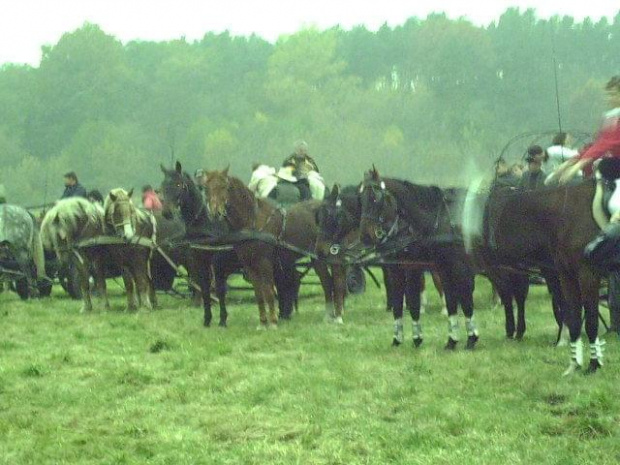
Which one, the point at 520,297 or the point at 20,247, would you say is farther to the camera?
the point at 20,247

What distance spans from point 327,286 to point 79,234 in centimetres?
458

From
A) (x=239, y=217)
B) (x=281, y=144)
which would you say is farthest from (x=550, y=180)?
(x=281, y=144)

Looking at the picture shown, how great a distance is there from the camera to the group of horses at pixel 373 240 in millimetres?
11508

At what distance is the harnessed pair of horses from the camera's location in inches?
442

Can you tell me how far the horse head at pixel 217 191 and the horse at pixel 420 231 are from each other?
3052 millimetres

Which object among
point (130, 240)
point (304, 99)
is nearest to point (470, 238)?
point (130, 240)

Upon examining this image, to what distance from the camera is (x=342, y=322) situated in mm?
17391

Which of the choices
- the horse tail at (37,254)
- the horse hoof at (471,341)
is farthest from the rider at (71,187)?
the horse hoof at (471,341)

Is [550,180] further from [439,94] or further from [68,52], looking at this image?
[68,52]

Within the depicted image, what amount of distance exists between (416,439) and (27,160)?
2282 inches

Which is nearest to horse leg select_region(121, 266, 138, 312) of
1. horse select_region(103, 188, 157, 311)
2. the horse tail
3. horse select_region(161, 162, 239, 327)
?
horse select_region(103, 188, 157, 311)

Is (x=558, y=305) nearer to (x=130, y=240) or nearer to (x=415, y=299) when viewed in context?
(x=415, y=299)

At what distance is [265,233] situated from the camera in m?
16.5

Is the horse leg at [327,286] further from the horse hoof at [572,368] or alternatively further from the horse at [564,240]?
the horse hoof at [572,368]
